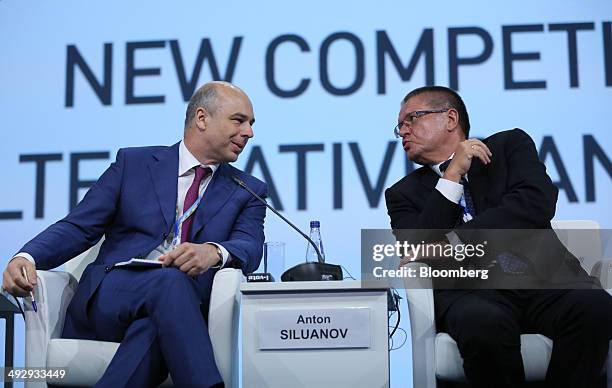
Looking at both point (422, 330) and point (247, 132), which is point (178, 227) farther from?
point (422, 330)

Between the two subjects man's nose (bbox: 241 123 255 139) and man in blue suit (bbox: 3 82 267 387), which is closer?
man in blue suit (bbox: 3 82 267 387)

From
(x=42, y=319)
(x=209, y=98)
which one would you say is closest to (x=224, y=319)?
(x=42, y=319)

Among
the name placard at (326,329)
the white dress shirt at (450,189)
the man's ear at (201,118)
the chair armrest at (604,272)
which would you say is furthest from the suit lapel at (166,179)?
the chair armrest at (604,272)

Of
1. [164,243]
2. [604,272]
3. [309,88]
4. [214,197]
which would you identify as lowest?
Answer: [604,272]

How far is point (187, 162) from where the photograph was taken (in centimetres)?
323

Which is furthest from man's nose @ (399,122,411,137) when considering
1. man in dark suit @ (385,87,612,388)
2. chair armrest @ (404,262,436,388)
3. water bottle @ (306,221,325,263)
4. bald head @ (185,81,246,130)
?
chair armrest @ (404,262,436,388)

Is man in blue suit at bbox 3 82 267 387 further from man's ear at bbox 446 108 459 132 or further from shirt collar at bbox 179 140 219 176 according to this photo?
man's ear at bbox 446 108 459 132

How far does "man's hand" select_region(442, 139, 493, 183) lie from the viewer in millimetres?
2988

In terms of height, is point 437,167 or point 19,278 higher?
point 437,167

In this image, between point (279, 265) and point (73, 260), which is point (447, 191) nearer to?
point (279, 265)

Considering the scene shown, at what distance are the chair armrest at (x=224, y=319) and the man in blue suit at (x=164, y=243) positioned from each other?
3.1 inches

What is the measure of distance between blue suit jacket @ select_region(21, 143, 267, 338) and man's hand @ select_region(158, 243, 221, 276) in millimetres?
129

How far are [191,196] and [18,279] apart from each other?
2.13 ft

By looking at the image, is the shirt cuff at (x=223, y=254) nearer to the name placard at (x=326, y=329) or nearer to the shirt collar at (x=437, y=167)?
the name placard at (x=326, y=329)
